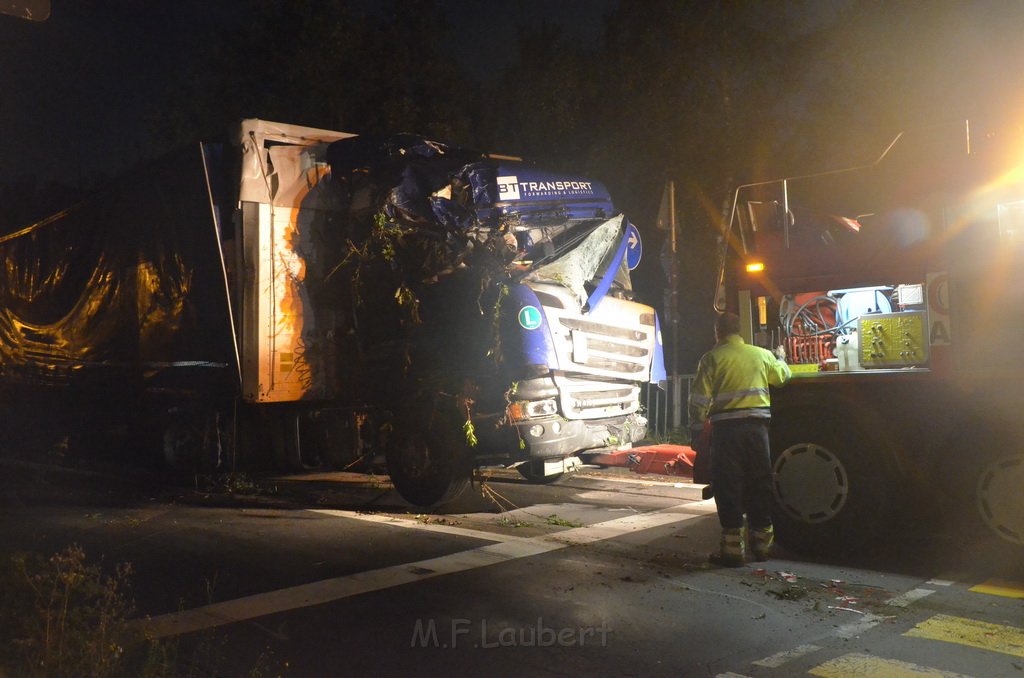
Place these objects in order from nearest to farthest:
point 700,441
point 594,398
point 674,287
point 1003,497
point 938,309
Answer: point 1003,497 < point 938,309 < point 700,441 < point 594,398 < point 674,287

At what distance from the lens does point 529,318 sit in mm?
8195

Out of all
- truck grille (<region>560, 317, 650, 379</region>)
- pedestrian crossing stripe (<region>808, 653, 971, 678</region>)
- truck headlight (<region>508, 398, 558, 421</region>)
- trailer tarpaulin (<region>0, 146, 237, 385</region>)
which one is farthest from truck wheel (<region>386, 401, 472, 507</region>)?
pedestrian crossing stripe (<region>808, 653, 971, 678</region>)

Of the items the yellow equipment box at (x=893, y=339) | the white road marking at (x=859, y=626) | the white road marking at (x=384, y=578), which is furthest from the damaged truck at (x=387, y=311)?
the white road marking at (x=859, y=626)

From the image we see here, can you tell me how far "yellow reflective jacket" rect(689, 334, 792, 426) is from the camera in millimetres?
6484

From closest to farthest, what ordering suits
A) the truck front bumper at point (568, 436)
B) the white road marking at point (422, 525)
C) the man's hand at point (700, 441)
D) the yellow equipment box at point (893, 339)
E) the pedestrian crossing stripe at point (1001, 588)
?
the pedestrian crossing stripe at point (1001, 588) < the yellow equipment box at point (893, 339) < the man's hand at point (700, 441) < the white road marking at point (422, 525) < the truck front bumper at point (568, 436)

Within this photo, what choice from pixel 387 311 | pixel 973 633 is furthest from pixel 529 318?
pixel 973 633

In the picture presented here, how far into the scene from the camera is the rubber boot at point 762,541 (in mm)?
6469

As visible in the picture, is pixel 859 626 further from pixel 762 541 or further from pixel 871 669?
pixel 762 541

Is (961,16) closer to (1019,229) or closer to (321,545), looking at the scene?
(1019,229)

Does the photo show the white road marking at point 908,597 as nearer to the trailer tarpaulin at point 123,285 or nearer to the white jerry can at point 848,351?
the white jerry can at point 848,351

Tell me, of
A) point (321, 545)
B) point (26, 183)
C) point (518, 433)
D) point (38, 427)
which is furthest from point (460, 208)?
point (26, 183)

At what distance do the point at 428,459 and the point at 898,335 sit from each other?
4456mm

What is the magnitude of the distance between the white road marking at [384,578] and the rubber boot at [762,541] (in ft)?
4.22

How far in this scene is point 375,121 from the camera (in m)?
21.5
